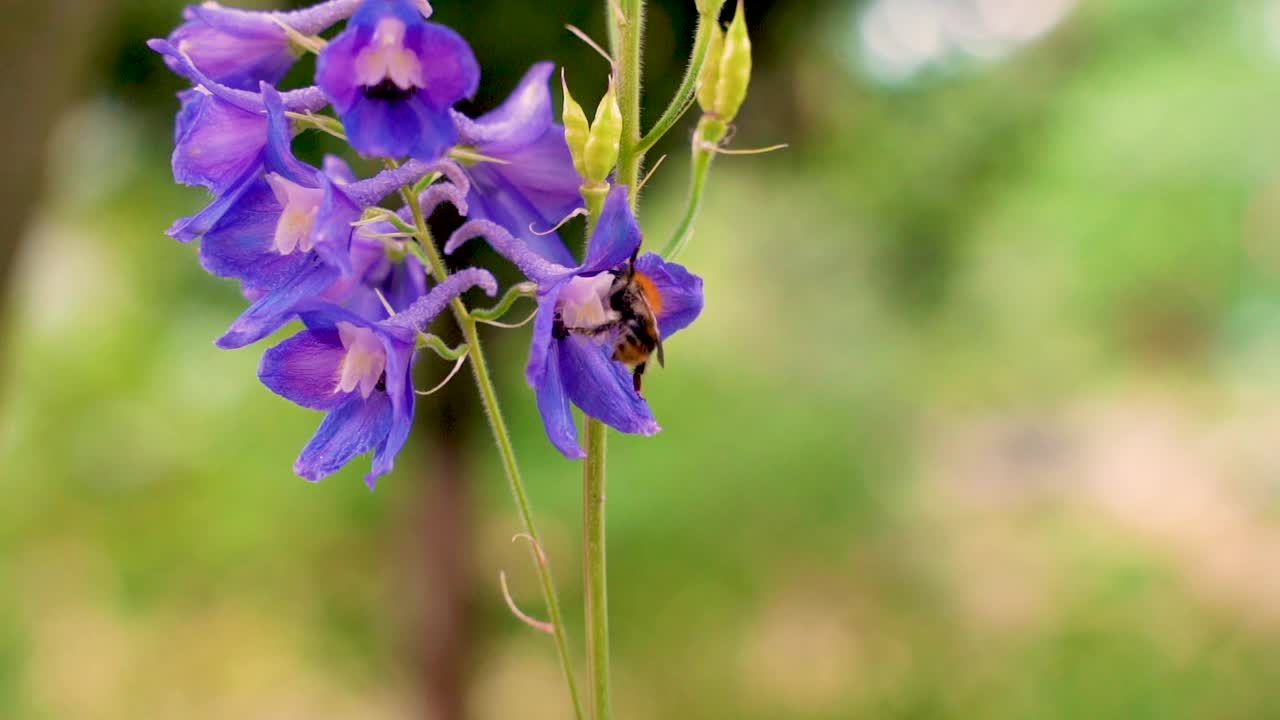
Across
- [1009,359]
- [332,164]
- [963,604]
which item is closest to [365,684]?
[963,604]

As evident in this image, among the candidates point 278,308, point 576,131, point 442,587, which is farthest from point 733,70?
point 442,587

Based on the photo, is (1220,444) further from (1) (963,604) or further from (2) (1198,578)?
(1) (963,604)

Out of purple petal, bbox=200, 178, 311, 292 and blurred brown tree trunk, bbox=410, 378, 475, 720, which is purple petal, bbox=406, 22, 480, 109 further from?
blurred brown tree trunk, bbox=410, 378, 475, 720

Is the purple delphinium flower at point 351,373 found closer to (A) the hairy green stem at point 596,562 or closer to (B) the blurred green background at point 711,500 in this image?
(A) the hairy green stem at point 596,562

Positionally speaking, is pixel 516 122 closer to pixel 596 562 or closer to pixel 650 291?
pixel 650 291

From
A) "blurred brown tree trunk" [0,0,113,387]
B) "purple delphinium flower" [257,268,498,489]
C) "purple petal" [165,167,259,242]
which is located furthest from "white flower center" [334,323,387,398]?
"blurred brown tree trunk" [0,0,113,387]

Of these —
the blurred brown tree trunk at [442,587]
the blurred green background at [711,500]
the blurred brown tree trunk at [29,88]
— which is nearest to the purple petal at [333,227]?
the blurred brown tree trunk at [29,88]
